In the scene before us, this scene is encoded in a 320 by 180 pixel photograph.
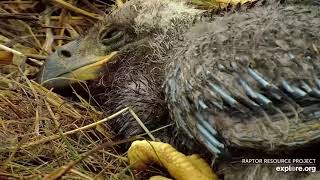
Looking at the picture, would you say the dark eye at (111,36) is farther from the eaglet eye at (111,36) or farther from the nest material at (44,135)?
the nest material at (44,135)

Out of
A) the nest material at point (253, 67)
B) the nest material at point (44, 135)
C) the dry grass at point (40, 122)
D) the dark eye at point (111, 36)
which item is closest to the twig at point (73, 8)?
the dry grass at point (40, 122)

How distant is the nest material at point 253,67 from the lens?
6.32 ft

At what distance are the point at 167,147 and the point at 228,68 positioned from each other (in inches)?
13.0

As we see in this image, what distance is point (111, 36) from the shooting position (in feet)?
9.15

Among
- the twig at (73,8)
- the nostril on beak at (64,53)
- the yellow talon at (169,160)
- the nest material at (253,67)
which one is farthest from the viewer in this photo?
the twig at (73,8)

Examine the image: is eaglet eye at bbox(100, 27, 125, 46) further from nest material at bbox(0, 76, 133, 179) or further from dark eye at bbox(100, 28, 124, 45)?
nest material at bbox(0, 76, 133, 179)

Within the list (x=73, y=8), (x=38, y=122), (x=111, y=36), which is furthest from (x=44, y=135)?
(x=73, y=8)

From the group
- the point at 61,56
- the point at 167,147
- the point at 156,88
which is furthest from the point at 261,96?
the point at 61,56

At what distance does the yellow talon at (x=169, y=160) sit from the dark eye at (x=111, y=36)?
24.7 inches

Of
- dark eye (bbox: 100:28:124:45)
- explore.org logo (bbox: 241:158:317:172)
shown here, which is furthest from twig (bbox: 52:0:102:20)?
explore.org logo (bbox: 241:158:317:172)

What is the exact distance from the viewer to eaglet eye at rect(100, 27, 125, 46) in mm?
2760

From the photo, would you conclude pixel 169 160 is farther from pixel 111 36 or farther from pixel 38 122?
pixel 111 36

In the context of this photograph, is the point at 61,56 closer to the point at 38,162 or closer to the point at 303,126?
the point at 38,162

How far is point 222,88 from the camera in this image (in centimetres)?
202
